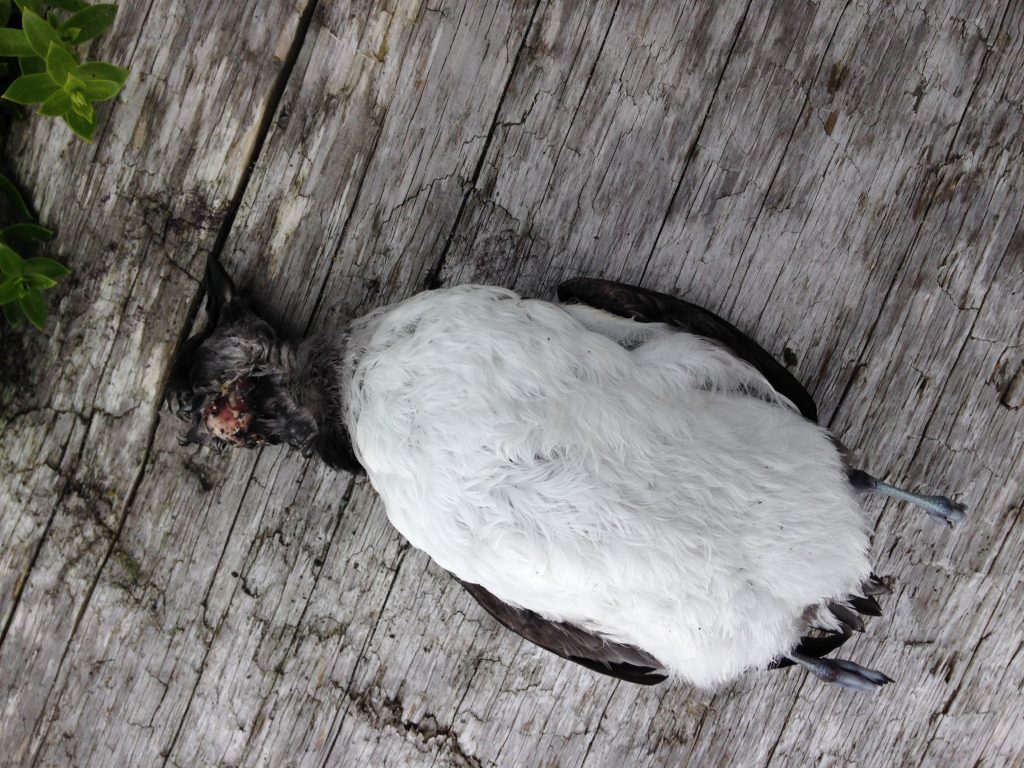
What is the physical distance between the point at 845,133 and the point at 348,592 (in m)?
2.39

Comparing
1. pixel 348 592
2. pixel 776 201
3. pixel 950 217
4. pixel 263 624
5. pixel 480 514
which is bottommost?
pixel 263 624

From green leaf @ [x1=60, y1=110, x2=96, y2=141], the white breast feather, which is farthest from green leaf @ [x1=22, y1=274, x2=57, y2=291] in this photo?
the white breast feather

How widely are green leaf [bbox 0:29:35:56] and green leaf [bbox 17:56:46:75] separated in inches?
1.4

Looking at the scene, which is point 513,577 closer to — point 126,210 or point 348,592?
point 348,592

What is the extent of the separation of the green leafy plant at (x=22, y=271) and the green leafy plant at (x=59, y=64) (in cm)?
39

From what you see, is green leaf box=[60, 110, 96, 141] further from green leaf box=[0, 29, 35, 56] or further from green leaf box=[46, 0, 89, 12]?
green leaf box=[46, 0, 89, 12]

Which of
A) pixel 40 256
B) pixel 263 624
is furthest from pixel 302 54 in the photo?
pixel 263 624

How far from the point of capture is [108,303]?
2230 mm

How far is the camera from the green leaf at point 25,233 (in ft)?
6.70

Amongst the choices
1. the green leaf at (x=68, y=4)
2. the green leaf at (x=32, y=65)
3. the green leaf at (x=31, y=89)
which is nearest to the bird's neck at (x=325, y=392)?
the green leaf at (x=31, y=89)

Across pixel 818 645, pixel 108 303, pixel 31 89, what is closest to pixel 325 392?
pixel 108 303

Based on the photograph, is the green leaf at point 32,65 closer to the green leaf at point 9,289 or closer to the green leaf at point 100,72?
the green leaf at point 100,72

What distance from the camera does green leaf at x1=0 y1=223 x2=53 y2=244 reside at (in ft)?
6.70

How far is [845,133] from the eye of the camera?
2.18m
